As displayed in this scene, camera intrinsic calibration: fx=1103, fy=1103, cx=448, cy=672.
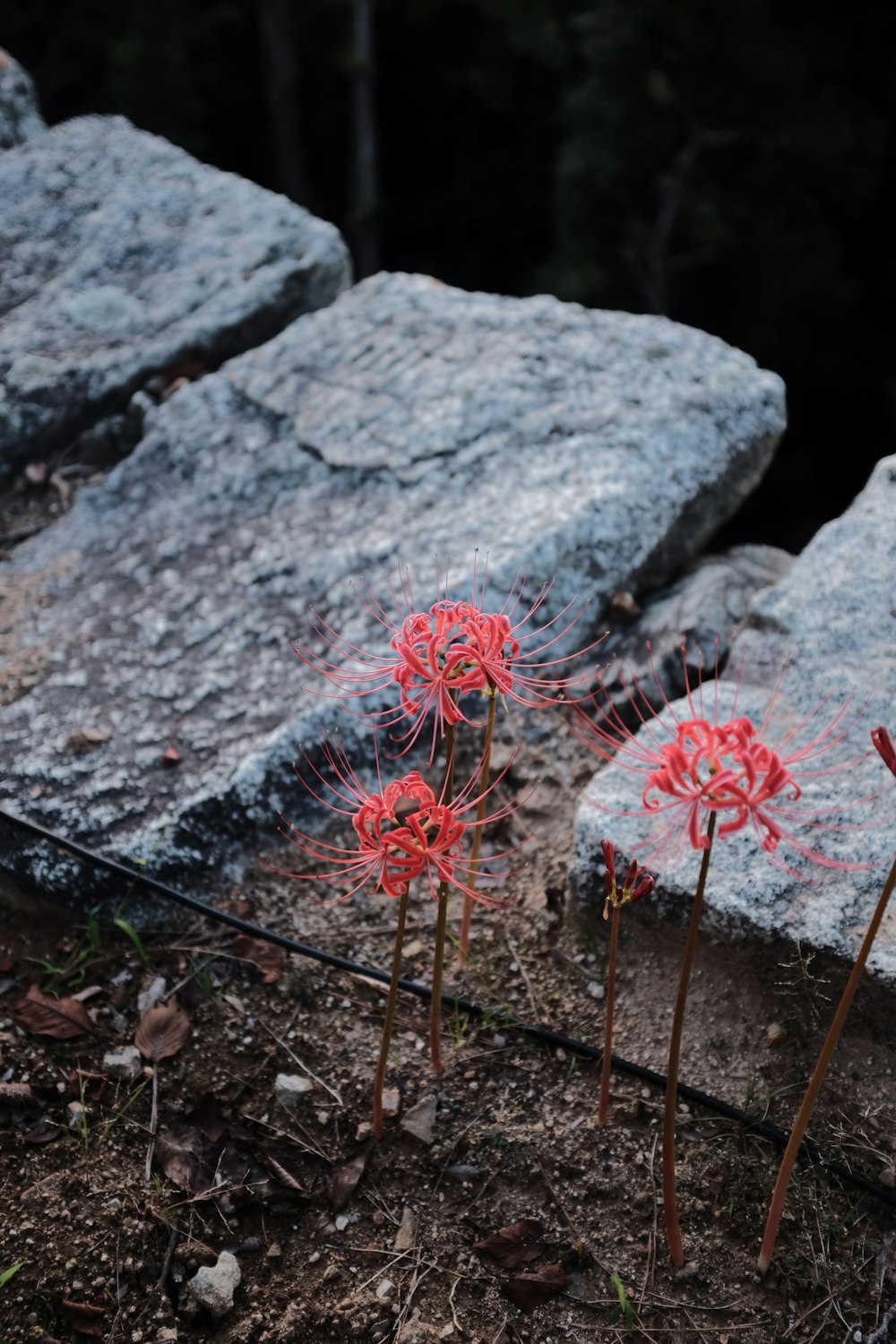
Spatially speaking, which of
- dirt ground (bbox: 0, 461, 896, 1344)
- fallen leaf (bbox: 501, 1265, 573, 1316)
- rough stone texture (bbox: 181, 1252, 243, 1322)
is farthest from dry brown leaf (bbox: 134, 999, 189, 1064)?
fallen leaf (bbox: 501, 1265, 573, 1316)

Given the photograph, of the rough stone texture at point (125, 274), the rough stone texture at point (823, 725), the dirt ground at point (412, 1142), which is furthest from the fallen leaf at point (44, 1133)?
the rough stone texture at point (125, 274)

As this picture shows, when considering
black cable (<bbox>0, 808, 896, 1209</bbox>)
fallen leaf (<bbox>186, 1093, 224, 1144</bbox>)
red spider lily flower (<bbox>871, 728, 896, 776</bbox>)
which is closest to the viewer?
red spider lily flower (<bbox>871, 728, 896, 776</bbox>)

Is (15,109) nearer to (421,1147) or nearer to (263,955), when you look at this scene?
(263,955)

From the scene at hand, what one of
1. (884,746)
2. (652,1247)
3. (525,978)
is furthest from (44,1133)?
(884,746)

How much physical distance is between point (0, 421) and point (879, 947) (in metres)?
2.55

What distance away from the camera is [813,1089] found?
4.73 ft

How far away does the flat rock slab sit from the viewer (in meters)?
2.22

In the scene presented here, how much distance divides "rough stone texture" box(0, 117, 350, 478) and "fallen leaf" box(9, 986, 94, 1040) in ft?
5.51

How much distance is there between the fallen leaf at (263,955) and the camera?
2029 mm

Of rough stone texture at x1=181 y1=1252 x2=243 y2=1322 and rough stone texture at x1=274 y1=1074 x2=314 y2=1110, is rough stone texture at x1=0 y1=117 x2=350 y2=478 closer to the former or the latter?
rough stone texture at x1=274 y1=1074 x2=314 y2=1110

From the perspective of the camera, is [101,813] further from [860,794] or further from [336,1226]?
[860,794]

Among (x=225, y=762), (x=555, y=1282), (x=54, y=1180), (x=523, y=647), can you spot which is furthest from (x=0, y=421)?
(x=555, y=1282)

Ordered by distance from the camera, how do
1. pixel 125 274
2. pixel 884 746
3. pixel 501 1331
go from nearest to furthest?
1. pixel 884 746
2. pixel 501 1331
3. pixel 125 274

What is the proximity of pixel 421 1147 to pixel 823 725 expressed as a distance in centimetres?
105
